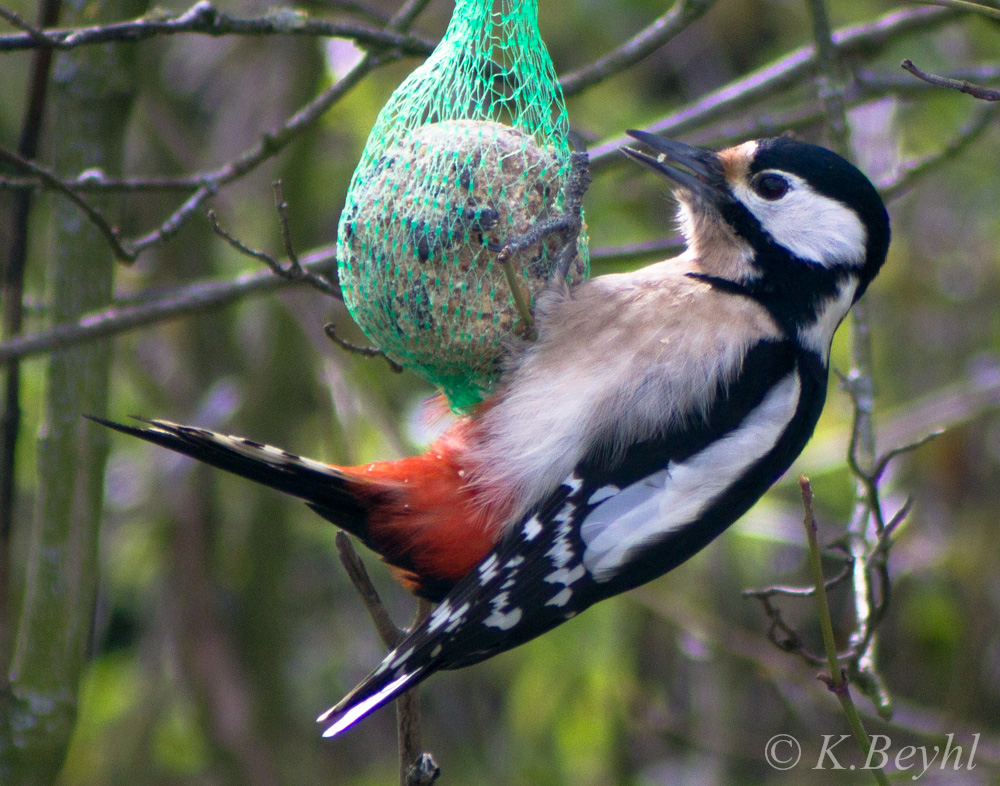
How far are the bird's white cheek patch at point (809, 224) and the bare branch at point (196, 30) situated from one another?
34.2 inches

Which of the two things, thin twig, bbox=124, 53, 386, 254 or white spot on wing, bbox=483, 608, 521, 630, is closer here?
white spot on wing, bbox=483, 608, 521, 630

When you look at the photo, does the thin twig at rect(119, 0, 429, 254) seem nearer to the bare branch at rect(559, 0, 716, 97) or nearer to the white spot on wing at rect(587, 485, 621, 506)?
the bare branch at rect(559, 0, 716, 97)

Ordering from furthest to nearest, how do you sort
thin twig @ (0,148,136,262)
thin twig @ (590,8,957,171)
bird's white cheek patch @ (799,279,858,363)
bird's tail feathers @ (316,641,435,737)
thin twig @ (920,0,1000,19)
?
thin twig @ (590,8,957,171), bird's white cheek patch @ (799,279,858,363), thin twig @ (0,148,136,262), bird's tail feathers @ (316,641,435,737), thin twig @ (920,0,1000,19)

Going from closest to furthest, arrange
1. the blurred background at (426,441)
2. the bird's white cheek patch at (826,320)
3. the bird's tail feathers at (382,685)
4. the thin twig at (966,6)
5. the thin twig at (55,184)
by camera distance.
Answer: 1. the thin twig at (966,6)
2. the bird's tail feathers at (382,685)
3. the thin twig at (55,184)
4. the bird's white cheek patch at (826,320)
5. the blurred background at (426,441)

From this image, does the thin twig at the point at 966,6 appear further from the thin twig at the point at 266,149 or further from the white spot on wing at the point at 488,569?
the white spot on wing at the point at 488,569

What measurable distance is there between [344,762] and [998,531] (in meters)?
3.51

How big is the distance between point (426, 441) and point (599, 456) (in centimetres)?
139

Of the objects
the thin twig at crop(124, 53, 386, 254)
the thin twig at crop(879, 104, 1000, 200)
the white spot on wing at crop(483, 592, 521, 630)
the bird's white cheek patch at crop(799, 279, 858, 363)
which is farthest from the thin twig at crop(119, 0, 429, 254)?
the thin twig at crop(879, 104, 1000, 200)

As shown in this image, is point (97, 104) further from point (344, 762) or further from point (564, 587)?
point (344, 762)

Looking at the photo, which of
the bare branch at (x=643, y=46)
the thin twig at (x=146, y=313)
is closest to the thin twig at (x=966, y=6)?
the bare branch at (x=643, y=46)

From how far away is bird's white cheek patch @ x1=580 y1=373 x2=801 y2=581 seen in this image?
87.4 inches

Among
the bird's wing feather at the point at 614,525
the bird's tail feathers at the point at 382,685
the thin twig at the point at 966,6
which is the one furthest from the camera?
the bird's wing feather at the point at 614,525

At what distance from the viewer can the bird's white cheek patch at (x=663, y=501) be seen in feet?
7.28

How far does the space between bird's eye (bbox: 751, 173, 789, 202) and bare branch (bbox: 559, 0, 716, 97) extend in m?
0.37
